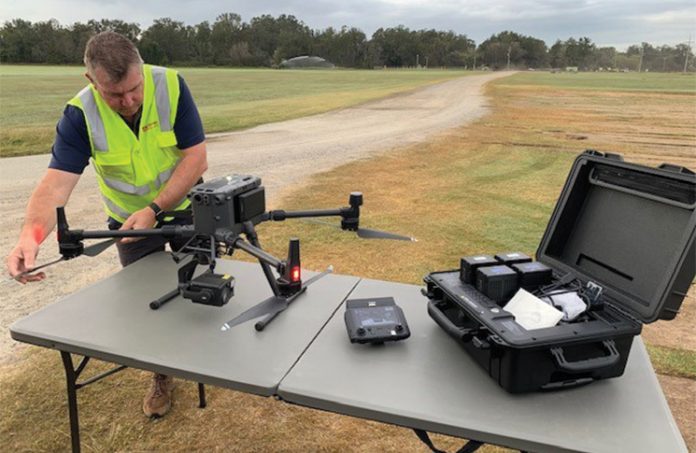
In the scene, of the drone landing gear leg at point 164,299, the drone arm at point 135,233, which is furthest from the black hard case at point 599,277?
the drone landing gear leg at point 164,299

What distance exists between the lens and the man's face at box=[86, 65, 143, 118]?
239cm

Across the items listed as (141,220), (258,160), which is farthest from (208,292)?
(258,160)

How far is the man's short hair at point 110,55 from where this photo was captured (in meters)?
2.35

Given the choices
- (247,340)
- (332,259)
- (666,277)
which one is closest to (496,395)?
(666,277)

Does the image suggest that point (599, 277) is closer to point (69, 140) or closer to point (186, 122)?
point (186, 122)

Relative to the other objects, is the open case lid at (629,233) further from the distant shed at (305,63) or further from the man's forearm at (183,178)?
the distant shed at (305,63)

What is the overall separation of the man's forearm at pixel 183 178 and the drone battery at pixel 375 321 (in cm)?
118

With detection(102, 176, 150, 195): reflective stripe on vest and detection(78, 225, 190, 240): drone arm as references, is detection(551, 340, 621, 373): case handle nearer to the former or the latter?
detection(78, 225, 190, 240): drone arm

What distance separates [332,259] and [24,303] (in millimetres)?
3095

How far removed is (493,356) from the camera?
1.67m

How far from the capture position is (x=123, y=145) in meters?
2.67

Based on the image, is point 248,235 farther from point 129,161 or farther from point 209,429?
point 209,429

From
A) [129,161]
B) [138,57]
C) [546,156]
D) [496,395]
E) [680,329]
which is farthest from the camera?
[546,156]

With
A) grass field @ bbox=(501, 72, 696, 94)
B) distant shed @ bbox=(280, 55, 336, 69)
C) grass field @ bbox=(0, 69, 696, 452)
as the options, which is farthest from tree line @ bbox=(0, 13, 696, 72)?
grass field @ bbox=(0, 69, 696, 452)
